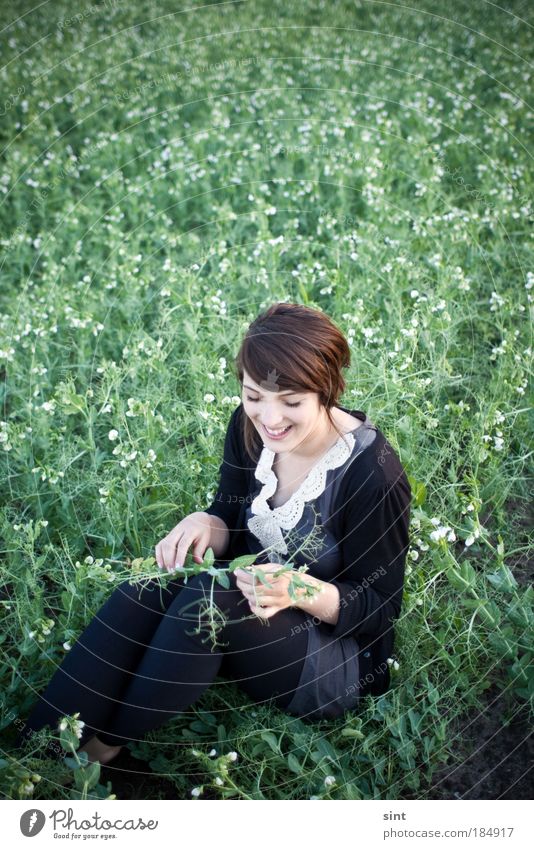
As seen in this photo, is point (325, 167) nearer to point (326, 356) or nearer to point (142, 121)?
point (142, 121)

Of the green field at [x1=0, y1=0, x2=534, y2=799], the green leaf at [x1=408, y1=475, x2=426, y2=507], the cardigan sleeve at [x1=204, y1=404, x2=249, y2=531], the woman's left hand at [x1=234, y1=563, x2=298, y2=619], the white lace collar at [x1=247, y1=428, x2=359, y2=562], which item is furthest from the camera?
the green leaf at [x1=408, y1=475, x2=426, y2=507]

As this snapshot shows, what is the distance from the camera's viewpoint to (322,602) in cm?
179

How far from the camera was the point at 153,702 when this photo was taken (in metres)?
1.83

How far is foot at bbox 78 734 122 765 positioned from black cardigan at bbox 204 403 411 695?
0.59 metres

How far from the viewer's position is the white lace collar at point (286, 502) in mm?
1917

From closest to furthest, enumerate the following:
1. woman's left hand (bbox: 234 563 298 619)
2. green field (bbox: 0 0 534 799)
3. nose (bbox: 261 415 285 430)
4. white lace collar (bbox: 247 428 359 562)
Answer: woman's left hand (bbox: 234 563 298 619), nose (bbox: 261 415 285 430), white lace collar (bbox: 247 428 359 562), green field (bbox: 0 0 534 799)

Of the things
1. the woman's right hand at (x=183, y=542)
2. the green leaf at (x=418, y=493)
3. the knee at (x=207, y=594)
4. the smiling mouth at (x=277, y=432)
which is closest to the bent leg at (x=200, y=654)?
the knee at (x=207, y=594)

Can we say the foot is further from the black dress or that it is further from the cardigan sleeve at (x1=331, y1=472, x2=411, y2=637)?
the cardigan sleeve at (x1=331, y1=472, x2=411, y2=637)

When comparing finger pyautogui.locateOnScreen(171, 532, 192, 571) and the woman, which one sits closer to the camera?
the woman

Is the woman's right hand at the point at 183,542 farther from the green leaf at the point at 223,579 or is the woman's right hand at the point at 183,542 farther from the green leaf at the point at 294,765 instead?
the green leaf at the point at 294,765

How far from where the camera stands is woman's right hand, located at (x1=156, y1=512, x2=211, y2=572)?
197 centimetres
